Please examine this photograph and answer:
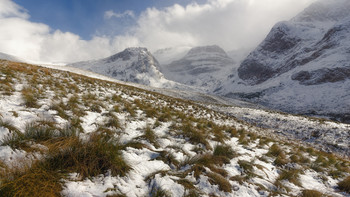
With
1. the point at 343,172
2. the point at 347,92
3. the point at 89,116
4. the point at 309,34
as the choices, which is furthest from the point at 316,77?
the point at 89,116

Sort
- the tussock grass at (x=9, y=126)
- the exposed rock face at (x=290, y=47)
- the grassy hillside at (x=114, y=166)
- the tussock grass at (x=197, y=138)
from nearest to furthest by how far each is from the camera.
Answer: the grassy hillside at (x=114, y=166)
the tussock grass at (x=9, y=126)
the tussock grass at (x=197, y=138)
the exposed rock face at (x=290, y=47)

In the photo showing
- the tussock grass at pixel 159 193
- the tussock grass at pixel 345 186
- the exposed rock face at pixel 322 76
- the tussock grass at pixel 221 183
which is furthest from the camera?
the exposed rock face at pixel 322 76

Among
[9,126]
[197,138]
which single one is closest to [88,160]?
[9,126]

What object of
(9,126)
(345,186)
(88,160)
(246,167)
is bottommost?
(345,186)

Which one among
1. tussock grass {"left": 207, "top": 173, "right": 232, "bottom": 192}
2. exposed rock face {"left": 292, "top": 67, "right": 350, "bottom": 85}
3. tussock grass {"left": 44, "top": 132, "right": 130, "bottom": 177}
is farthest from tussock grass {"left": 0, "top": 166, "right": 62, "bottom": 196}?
exposed rock face {"left": 292, "top": 67, "right": 350, "bottom": 85}

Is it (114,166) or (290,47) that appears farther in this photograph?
(290,47)

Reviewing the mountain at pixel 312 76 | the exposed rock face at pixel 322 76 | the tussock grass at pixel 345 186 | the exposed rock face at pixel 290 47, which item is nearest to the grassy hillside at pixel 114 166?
the tussock grass at pixel 345 186

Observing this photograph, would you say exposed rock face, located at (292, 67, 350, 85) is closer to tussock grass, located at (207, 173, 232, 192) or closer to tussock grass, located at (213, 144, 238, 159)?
tussock grass, located at (213, 144, 238, 159)

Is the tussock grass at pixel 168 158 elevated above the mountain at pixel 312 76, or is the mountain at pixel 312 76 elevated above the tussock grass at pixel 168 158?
the mountain at pixel 312 76

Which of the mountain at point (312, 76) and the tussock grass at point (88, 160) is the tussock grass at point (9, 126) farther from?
the mountain at point (312, 76)

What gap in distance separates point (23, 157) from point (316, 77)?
113 m

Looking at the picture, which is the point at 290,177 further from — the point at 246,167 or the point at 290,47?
the point at 290,47

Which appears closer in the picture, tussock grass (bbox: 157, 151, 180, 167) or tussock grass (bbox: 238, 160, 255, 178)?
tussock grass (bbox: 157, 151, 180, 167)

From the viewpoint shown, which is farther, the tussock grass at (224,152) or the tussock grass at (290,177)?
the tussock grass at (224,152)
